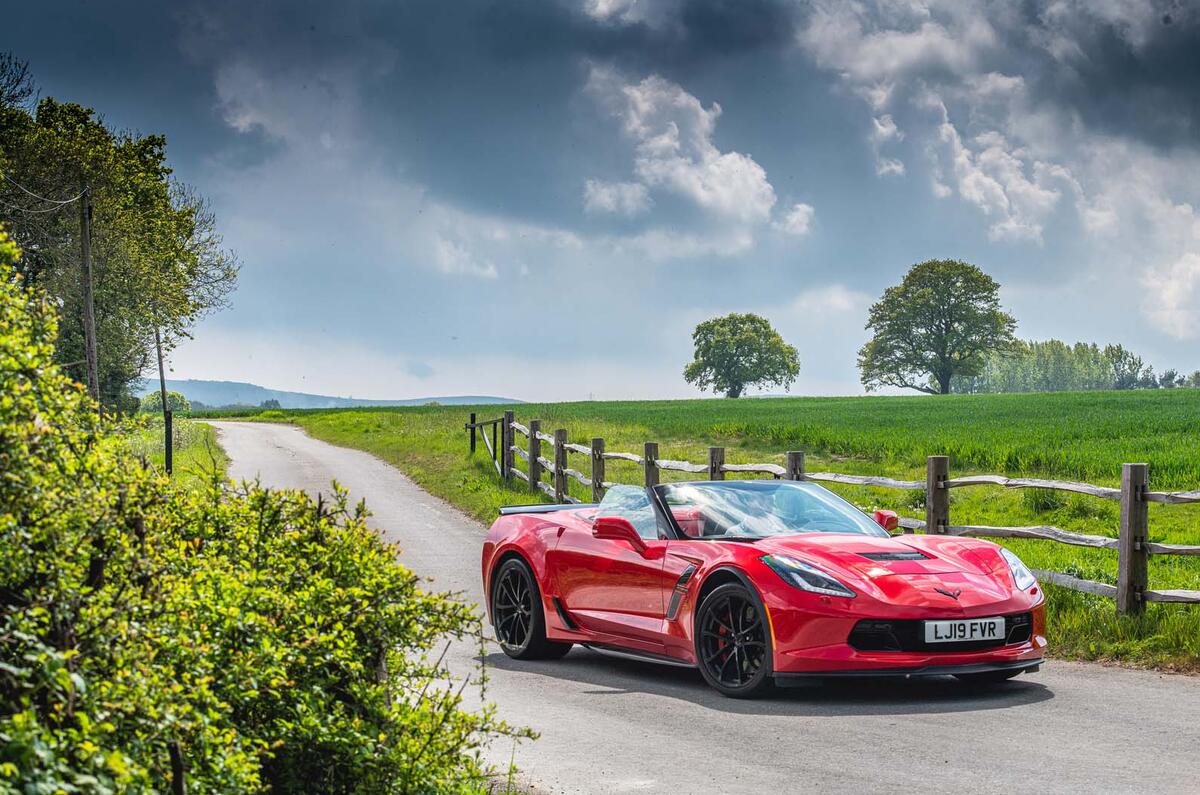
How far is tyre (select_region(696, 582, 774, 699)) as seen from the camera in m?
8.30

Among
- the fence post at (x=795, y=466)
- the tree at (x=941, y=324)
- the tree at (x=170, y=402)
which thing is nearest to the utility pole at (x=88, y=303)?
the fence post at (x=795, y=466)

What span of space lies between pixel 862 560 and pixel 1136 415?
1452 inches

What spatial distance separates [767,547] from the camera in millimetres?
8617

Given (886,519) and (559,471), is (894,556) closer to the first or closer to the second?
(886,519)

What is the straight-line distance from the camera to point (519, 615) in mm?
10656

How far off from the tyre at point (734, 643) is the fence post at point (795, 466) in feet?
22.8

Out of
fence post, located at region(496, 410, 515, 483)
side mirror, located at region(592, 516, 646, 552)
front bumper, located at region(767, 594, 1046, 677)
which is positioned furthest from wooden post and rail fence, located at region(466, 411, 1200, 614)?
fence post, located at region(496, 410, 515, 483)

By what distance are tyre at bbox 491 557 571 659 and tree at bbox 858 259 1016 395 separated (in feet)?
307

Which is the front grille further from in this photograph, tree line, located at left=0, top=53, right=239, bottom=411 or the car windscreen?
tree line, located at left=0, top=53, right=239, bottom=411

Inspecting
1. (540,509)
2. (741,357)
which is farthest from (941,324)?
(540,509)

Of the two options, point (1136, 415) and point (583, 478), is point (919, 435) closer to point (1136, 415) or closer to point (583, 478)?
point (1136, 415)

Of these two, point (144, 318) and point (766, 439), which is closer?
point (766, 439)

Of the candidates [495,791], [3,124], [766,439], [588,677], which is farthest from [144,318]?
[495,791]

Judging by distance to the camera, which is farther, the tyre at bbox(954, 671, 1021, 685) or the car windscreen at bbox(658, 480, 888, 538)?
the car windscreen at bbox(658, 480, 888, 538)
